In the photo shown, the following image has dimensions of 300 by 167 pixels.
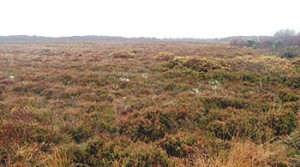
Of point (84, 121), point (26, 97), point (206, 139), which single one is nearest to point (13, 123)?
point (84, 121)

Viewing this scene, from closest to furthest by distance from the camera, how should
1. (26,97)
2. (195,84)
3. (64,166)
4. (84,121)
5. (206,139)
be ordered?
(64,166) → (206,139) → (84,121) → (26,97) → (195,84)

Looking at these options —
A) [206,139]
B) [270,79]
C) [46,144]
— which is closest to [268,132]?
[206,139]

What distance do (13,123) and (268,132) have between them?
574cm

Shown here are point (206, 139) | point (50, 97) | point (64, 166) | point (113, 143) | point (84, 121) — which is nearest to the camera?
point (64, 166)

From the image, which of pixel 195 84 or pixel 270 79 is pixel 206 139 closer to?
pixel 195 84

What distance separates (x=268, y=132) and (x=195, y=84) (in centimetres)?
561

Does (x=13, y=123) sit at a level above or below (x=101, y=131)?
above

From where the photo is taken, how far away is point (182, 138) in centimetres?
493

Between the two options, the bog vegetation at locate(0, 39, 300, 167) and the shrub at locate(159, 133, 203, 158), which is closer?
the bog vegetation at locate(0, 39, 300, 167)

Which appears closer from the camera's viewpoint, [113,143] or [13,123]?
[113,143]

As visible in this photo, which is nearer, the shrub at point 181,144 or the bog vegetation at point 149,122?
the bog vegetation at point 149,122

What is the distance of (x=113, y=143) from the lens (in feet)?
15.3

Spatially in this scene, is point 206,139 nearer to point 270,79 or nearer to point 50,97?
point 50,97

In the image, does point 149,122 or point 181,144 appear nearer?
point 181,144
